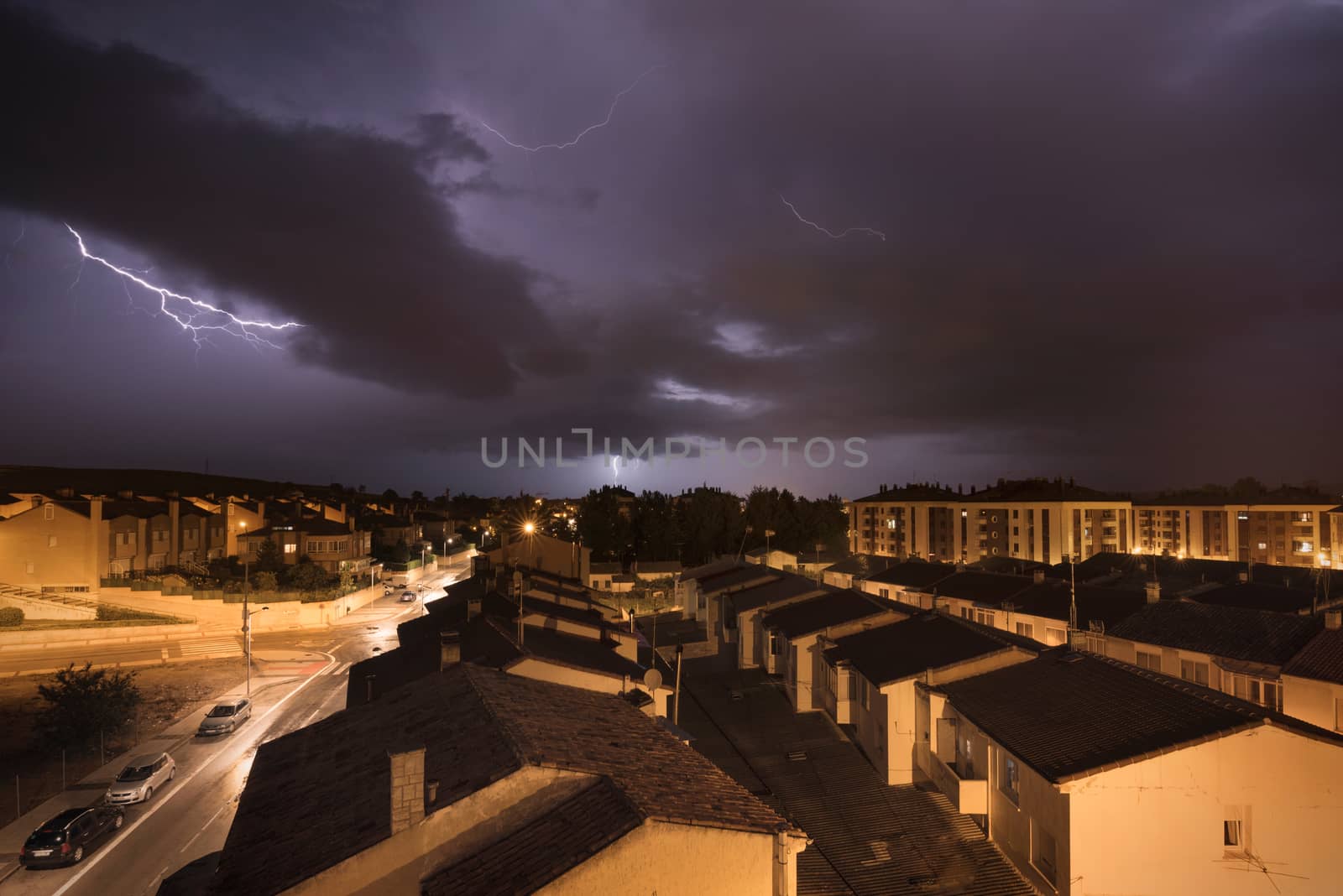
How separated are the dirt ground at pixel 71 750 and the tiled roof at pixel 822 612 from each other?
25.3 metres

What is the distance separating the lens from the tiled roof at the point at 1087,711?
1352cm

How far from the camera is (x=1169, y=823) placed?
13.4 m

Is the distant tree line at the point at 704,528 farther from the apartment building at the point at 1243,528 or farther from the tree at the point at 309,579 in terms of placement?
the apartment building at the point at 1243,528

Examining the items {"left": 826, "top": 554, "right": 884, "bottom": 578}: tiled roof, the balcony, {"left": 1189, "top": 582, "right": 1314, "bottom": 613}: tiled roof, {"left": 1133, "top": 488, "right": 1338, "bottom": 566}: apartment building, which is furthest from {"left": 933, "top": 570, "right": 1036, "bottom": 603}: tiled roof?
{"left": 1133, "top": 488, "right": 1338, "bottom": 566}: apartment building

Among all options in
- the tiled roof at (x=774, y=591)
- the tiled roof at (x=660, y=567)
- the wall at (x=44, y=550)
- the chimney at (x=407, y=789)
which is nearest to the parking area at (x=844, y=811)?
the tiled roof at (x=774, y=591)

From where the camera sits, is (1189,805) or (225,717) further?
(225,717)

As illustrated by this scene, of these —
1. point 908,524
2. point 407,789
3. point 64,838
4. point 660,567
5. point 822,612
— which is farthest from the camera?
point 908,524

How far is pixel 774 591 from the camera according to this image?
35219 mm

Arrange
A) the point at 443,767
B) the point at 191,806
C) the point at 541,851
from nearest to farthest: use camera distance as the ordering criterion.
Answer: the point at 541,851 → the point at 443,767 → the point at 191,806

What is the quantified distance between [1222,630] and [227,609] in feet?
173

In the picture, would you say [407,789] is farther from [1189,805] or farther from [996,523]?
[996,523]

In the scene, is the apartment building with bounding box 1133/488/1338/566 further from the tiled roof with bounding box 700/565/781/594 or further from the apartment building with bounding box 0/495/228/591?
the apartment building with bounding box 0/495/228/591

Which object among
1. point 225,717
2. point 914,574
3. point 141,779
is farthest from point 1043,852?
point 914,574

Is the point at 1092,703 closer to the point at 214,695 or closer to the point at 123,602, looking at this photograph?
the point at 214,695
